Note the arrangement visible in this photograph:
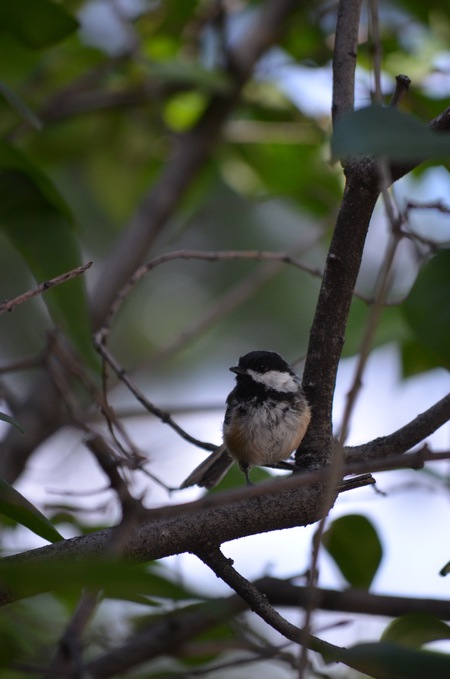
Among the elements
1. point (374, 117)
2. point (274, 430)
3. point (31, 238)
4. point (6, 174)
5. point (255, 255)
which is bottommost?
point (374, 117)

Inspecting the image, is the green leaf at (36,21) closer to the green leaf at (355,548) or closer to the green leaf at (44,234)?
the green leaf at (44,234)

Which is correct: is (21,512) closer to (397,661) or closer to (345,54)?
(397,661)

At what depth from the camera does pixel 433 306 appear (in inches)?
53.7

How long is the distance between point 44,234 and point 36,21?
451 millimetres

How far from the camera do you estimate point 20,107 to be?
151 cm

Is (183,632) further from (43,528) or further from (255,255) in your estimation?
(255,255)

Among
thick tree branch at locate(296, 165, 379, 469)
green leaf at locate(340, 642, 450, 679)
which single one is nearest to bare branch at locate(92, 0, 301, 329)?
thick tree branch at locate(296, 165, 379, 469)

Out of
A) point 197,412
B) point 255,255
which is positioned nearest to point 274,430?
point 197,412

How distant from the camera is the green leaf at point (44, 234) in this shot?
161 cm

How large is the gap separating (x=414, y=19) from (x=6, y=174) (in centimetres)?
150

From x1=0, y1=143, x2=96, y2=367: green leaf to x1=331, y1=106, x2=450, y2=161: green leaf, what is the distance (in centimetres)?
91

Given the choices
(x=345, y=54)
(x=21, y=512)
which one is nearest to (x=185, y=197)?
(x=345, y=54)

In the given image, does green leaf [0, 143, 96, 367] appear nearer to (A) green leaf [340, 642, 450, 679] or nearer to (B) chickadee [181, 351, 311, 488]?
(B) chickadee [181, 351, 311, 488]

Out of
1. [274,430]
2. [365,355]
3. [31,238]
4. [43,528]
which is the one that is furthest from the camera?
[274,430]
